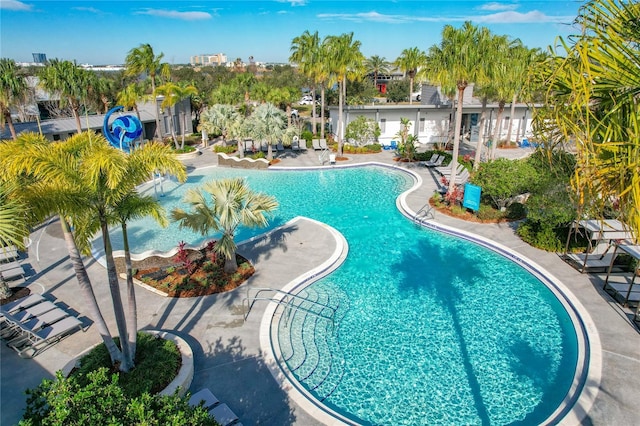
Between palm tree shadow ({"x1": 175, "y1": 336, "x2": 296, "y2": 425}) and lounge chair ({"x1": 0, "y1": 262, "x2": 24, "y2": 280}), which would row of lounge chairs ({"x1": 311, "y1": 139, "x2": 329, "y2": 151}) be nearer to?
lounge chair ({"x1": 0, "y1": 262, "x2": 24, "y2": 280})

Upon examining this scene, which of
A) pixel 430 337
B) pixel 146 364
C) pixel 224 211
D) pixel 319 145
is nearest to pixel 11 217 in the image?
pixel 146 364

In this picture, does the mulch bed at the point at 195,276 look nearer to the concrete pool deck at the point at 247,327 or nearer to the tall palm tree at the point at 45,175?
the concrete pool deck at the point at 247,327

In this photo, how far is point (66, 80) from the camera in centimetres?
2870

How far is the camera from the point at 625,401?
9.00 m

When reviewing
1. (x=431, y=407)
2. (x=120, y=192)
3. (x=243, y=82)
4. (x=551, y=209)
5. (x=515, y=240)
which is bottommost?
(x=431, y=407)

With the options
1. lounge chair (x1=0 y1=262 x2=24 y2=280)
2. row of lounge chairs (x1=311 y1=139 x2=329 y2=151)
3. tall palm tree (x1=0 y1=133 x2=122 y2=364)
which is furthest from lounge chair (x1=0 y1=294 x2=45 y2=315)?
row of lounge chairs (x1=311 y1=139 x2=329 y2=151)

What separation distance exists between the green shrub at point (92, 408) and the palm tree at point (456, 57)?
18603 millimetres

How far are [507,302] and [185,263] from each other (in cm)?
1204

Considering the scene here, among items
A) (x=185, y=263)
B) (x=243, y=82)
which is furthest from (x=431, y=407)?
(x=243, y=82)

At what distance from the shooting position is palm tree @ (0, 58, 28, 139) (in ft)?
80.0

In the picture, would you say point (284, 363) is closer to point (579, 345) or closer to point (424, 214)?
point (579, 345)

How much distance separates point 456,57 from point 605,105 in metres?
16.6

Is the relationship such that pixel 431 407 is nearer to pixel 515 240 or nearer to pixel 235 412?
pixel 235 412

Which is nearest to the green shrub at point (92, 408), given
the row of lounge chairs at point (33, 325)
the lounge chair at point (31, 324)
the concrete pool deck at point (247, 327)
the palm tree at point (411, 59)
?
the concrete pool deck at point (247, 327)
